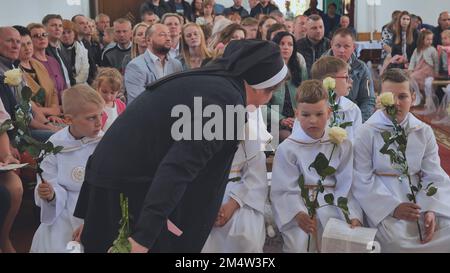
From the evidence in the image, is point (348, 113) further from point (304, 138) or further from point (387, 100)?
point (387, 100)

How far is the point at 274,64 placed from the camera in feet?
7.75

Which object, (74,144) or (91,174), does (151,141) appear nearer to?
(91,174)

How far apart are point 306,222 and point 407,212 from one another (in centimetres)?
49

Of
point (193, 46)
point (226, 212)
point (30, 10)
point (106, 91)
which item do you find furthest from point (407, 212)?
point (30, 10)

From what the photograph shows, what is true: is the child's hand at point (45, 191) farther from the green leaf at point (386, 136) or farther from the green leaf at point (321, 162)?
the green leaf at point (386, 136)

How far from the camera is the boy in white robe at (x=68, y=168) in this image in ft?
10.0

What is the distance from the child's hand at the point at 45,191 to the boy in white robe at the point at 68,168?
0.02 m

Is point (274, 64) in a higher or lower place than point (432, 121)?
higher

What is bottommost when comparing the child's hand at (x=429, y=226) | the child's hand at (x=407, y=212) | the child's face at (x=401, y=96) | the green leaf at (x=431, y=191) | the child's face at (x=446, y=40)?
the child's hand at (x=429, y=226)

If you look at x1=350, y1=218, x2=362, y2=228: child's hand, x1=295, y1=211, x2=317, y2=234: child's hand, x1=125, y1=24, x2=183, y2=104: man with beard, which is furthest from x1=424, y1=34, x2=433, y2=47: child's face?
x1=295, y1=211, x2=317, y2=234: child's hand

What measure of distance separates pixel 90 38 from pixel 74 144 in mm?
4100

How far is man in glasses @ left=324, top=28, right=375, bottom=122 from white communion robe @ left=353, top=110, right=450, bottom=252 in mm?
1232

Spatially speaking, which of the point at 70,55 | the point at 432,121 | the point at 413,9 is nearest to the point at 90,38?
the point at 70,55

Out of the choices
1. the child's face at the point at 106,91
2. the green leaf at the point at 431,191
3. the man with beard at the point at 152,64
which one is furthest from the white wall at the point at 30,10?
the green leaf at the point at 431,191
